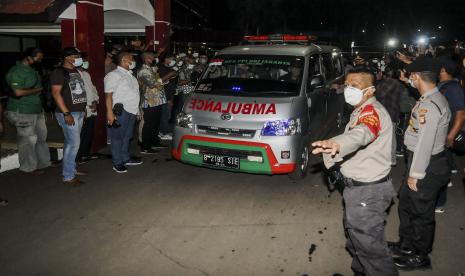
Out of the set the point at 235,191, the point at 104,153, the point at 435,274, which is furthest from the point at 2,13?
the point at 435,274

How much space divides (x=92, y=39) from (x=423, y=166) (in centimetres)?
635

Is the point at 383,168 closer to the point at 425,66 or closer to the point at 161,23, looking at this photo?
the point at 425,66

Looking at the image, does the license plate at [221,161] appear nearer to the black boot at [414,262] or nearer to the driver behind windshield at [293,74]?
the driver behind windshield at [293,74]

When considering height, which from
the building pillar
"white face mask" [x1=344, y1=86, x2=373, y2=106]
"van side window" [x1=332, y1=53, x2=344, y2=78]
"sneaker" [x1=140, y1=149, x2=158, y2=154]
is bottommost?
"sneaker" [x1=140, y1=149, x2=158, y2=154]

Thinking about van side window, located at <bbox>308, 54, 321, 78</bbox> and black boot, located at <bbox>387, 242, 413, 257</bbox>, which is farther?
van side window, located at <bbox>308, 54, 321, 78</bbox>

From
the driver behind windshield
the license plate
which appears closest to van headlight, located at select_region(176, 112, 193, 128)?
the license plate

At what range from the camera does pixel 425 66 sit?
11.5 ft

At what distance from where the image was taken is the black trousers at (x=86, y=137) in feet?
22.0

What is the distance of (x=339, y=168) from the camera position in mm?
3174

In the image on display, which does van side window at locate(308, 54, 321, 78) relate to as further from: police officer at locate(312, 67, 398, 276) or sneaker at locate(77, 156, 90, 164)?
sneaker at locate(77, 156, 90, 164)

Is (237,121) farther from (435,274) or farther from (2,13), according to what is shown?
(2,13)

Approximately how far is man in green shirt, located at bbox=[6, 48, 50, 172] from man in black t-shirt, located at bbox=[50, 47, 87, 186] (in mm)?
557

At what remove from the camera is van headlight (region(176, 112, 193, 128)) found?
5.84m

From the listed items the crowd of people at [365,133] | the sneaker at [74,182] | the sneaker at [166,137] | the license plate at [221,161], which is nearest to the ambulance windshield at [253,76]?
the license plate at [221,161]
